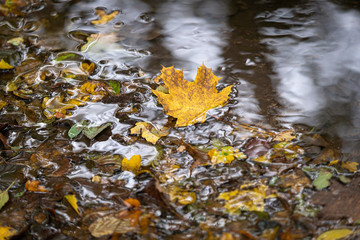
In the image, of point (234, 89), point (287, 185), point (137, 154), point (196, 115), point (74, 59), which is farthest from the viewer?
point (74, 59)

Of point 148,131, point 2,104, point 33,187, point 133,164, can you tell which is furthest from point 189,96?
point 2,104

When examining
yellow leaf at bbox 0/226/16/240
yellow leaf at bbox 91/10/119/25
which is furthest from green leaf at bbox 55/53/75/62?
yellow leaf at bbox 0/226/16/240

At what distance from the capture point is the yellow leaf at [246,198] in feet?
5.10

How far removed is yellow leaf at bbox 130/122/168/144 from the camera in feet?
6.27

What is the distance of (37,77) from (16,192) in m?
1.02

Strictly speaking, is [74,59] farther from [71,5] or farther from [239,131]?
[239,131]

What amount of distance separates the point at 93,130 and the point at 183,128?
0.54 m

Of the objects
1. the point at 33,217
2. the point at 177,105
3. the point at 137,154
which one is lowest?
the point at 33,217

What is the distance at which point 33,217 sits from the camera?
157cm

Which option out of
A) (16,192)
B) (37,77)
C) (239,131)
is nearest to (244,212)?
(239,131)

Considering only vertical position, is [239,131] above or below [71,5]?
below

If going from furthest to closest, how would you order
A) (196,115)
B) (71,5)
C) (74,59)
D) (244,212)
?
(71,5)
(74,59)
(196,115)
(244,212)

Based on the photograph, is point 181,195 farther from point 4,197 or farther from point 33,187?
point 4,197

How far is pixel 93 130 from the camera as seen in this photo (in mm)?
1971
